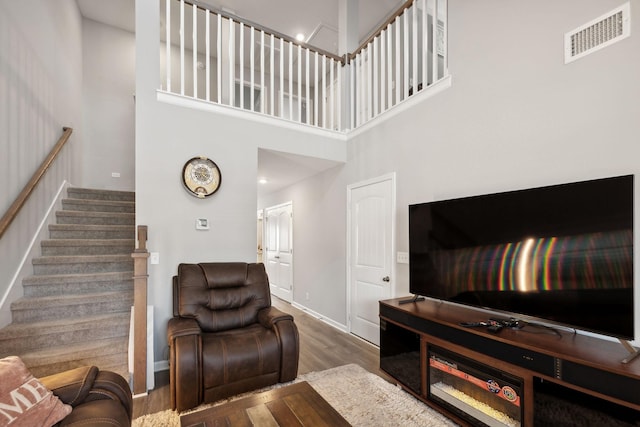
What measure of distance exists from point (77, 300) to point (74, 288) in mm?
252

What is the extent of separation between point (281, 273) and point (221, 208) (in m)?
3.02

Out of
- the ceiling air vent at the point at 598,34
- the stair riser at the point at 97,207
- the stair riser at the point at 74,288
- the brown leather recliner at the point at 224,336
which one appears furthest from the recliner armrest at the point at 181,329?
the ceiling air vent at the point at 598,34

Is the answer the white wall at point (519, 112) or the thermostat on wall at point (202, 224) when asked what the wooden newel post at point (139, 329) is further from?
the white wall at point (519, 112)

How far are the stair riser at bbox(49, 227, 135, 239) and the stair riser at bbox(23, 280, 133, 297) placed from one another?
0.81 metres

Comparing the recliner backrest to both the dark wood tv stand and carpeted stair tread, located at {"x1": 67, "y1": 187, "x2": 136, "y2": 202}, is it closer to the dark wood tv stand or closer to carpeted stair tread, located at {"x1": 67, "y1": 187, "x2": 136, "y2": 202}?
the dark wood tv stand

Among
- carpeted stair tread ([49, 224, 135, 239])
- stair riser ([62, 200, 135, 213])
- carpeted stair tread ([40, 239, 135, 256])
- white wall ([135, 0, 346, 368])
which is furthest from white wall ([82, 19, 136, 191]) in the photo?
white wall ([135, 0, 346, 368])

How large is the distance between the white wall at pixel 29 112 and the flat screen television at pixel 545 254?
12.2ft

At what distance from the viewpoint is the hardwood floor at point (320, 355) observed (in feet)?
7.34

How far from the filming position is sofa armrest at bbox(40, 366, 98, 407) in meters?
1.36

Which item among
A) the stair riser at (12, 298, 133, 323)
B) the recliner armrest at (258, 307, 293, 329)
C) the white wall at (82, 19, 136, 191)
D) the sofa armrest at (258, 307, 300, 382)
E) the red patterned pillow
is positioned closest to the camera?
the red patterned pillow

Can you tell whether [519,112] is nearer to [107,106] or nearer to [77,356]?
[77,356]

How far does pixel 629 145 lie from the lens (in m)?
1.60

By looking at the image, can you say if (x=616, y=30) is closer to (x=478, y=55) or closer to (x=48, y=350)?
(x=478, y=55)

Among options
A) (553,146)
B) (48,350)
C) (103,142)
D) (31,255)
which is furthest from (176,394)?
(103,142)
